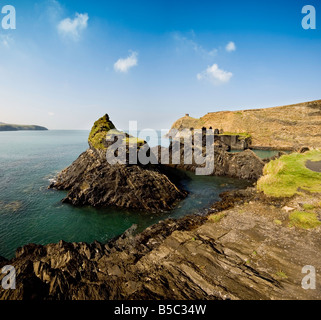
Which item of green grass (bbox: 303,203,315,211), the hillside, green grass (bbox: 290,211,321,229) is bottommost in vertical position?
green grass (bbox: 290,211,321,229)

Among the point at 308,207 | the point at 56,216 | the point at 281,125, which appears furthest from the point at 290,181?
the point at 281,125

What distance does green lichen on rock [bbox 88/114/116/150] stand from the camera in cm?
3319

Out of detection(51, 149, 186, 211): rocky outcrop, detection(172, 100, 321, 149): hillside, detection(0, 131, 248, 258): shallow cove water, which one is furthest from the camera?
detection(172, 100, 321, 149): hillside

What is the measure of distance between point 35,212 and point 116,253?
16149mm

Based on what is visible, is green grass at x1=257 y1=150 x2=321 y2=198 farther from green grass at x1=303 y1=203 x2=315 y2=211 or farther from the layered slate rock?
the layered slate rock

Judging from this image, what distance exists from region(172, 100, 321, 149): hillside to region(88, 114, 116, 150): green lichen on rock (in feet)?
288

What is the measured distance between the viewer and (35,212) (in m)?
23.2

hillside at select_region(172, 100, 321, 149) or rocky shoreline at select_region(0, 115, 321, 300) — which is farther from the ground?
hillside at select_region(172, 100, 321, 149)

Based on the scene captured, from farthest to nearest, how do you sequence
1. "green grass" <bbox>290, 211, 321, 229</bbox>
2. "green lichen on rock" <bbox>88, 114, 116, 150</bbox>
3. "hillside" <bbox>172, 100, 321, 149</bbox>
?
"hillside" <bbox>172, 100, 321, 149</bbox> < "green lichen on rock" <bbox>88, 114, 116, 150</bbox> < "green grass" <bbox>290, 211, 321, 229</bbox>

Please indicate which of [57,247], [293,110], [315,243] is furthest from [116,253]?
[293,110]

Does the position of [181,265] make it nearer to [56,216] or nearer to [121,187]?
[121,187]

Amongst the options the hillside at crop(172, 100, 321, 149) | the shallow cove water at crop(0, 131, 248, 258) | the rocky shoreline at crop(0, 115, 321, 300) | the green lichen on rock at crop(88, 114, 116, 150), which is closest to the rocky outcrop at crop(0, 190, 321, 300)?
the rocky shoreline at crop(0, 115, 321, 300)
